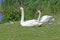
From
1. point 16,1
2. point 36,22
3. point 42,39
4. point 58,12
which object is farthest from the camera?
point 16,1

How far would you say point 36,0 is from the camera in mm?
22562

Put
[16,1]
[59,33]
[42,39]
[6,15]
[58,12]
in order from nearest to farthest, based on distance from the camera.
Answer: [42,39] → [59,33] → [58,12] → [6,15] → [16,1]

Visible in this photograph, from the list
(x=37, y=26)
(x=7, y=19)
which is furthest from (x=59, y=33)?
(x=7, y=19)

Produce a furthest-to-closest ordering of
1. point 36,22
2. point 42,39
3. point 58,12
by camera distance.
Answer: point 58,12, point 36,22, point 42,39

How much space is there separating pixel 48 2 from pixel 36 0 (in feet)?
3.82

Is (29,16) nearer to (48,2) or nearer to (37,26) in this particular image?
(48,2)

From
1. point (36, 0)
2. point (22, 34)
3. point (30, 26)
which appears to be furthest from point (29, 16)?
point (22, 34)

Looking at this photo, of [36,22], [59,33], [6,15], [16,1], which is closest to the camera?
[59,33]

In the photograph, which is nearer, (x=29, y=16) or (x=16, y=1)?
(x=29, y=16)

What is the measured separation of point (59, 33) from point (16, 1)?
1272cm

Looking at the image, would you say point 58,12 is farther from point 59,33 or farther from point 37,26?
point 59,33

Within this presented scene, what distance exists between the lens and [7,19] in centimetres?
2208

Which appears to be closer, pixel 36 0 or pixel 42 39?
pixel 42 39

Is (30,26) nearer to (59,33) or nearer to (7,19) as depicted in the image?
(59,33)
